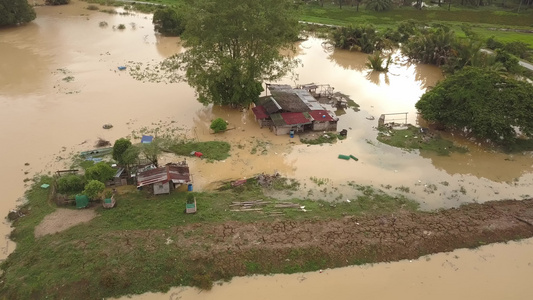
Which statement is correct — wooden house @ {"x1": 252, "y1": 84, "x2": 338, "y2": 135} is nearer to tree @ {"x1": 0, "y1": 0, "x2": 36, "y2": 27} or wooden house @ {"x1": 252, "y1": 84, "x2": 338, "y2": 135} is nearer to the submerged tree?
the submerged tree

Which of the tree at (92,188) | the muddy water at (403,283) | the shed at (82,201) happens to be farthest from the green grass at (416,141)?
the shed at (82,201)

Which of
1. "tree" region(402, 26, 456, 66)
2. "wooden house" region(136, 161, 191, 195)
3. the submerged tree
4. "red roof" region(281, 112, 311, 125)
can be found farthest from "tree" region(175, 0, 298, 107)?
"tree" region(402, 26, 456, 66)

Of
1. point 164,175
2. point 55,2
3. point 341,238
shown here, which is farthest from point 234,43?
point 55,2

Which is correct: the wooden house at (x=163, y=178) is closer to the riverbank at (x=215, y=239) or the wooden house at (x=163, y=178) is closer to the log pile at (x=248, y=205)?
the riverbank at (x=215, y=239)

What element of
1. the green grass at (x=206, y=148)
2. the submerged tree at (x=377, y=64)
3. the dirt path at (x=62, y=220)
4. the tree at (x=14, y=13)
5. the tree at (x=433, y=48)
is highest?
the tree at (x=14, y=13)

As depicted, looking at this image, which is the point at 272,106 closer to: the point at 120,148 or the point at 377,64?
the point at 120,148

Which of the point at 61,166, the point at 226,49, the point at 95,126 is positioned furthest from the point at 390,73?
the point at 61,166
